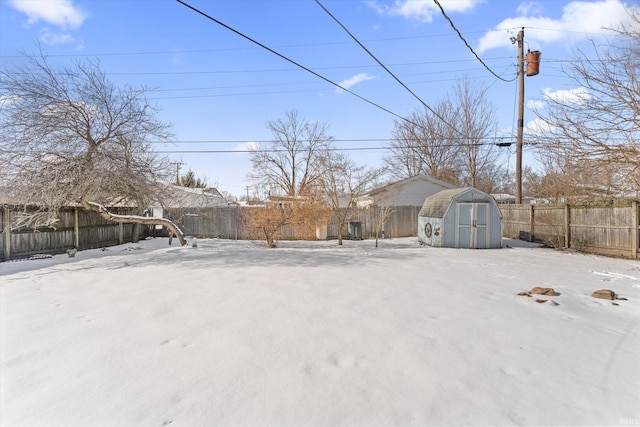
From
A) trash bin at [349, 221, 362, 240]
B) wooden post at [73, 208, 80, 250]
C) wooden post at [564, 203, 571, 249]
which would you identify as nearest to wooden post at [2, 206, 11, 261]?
wooden post at [73, 208, 80, 250]

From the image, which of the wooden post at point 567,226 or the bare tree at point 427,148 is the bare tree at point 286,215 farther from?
the bare tree at point 427,148

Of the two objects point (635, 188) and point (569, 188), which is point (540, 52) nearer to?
point (569, 188)

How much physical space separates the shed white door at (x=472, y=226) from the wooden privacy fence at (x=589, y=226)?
2363mm

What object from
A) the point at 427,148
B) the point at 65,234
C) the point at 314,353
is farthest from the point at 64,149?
the point at 427,148

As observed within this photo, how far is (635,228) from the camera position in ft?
31.9

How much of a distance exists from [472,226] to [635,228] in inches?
183

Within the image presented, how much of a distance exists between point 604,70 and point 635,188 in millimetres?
3246

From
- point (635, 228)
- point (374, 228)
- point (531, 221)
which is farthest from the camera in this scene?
point (374, 228)

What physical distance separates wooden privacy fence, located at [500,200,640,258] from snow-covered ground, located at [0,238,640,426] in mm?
5087

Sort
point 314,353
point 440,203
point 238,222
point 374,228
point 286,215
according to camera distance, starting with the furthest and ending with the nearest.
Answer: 1. point 374,228
2. point 238,222
3. point 440,203
4. point 286,215
5. point 314,353

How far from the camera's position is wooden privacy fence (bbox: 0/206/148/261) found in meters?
8.99

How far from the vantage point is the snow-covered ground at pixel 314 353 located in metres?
2.27

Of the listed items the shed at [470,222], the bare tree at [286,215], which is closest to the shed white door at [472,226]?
the shed at [470,222]

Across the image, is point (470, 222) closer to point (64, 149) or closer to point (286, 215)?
point (286, 215)
